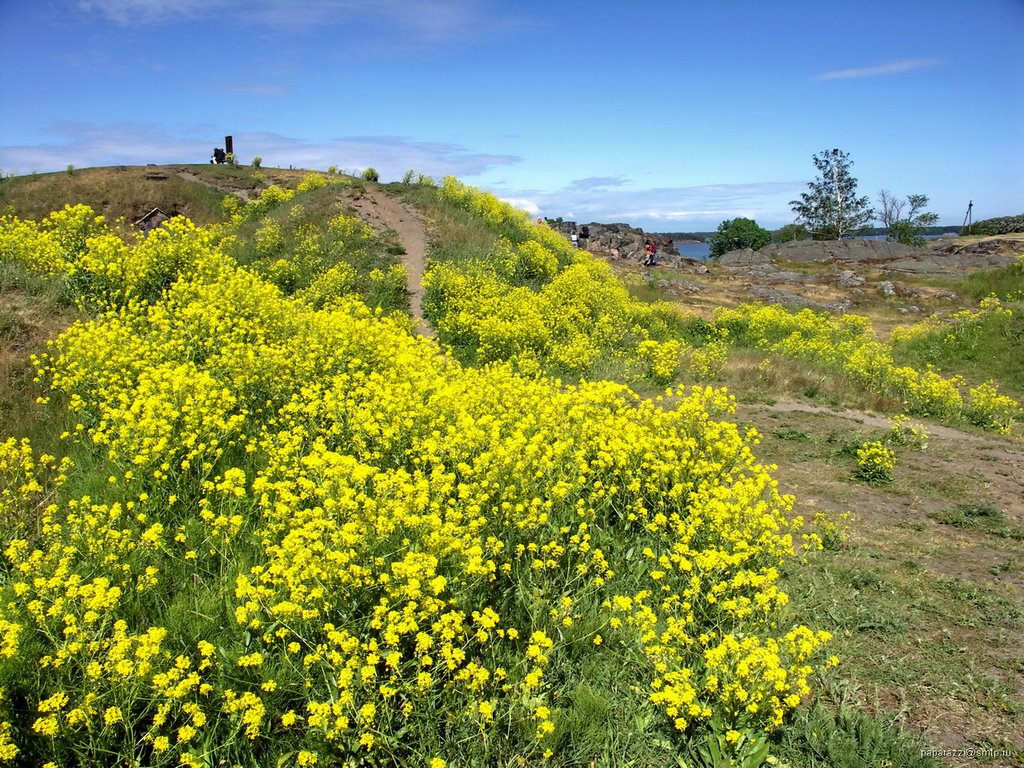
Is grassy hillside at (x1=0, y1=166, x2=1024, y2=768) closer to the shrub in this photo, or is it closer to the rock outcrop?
the shrub

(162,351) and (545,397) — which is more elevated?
(162,351)

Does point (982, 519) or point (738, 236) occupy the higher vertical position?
point (738, 236)

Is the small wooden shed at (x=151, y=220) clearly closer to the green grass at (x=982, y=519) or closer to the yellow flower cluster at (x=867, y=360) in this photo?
the yellow flower cluster at (x=867, y=360)

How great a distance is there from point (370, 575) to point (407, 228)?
59.1 ft

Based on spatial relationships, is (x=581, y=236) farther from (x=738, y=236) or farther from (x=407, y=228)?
(x=738, y=236)

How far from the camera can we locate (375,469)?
177 inches

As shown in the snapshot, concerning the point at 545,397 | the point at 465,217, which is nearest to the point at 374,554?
the point at 545,397

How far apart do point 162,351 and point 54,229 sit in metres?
5.96

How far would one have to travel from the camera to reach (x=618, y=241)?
151 ft

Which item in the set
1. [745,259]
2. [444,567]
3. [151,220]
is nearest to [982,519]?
[444,567]

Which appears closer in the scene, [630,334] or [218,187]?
[630,334]

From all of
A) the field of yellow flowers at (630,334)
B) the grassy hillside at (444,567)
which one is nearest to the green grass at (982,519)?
the grassy hillside at (444,567)

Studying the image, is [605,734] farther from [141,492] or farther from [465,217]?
[465,217]

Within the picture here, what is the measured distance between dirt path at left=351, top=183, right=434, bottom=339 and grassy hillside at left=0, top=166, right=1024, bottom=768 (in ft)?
21.3
